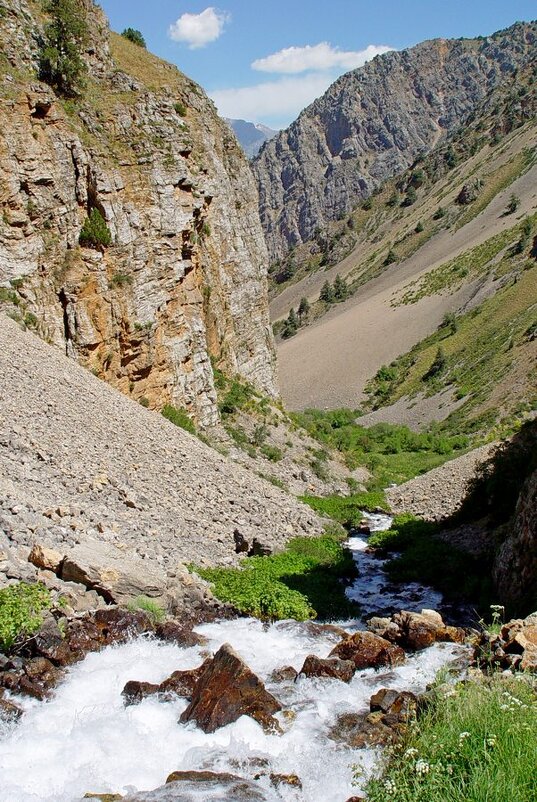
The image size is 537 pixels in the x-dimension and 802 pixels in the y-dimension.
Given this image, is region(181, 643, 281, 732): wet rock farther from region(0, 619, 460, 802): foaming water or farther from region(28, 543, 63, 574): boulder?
region(28, 543, 63, 574): boulder

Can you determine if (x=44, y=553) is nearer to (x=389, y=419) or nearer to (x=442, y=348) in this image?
(x=389, y=419)

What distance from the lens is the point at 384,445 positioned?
135 feet

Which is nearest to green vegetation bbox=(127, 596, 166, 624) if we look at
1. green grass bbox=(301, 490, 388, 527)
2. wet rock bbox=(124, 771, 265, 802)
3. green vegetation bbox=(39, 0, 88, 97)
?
wet rock bbox=(124, 771, 265, 802)

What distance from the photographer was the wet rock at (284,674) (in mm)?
9070

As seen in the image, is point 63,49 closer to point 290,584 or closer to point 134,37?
point 134,37

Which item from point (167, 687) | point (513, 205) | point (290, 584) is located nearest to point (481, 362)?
point (513, 205)

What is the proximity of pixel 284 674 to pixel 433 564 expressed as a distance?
7275 mm

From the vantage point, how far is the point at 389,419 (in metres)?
49.9

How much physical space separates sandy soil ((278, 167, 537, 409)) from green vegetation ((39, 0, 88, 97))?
39.1 meters

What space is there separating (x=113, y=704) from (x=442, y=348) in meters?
52.5

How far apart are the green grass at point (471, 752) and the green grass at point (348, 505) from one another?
48.6 feet

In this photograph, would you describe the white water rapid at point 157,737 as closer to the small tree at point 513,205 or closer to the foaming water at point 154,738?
the foaming water at point 154,738

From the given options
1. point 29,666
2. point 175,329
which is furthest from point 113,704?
point 175,329

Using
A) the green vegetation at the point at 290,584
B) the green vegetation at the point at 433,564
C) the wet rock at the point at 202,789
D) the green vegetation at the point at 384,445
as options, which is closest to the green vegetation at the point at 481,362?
the green vegetation at the point at 384,445
